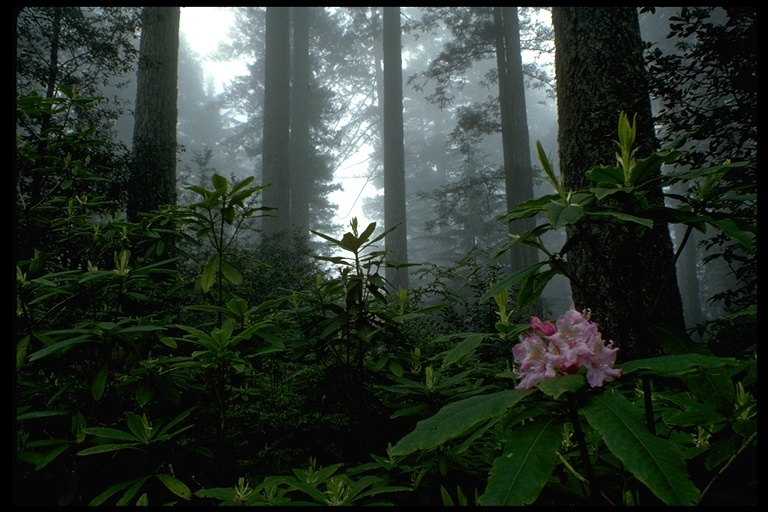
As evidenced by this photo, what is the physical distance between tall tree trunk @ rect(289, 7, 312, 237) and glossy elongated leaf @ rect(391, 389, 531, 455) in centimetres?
1762

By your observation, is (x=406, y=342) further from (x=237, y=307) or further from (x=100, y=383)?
(x=100, y=383)

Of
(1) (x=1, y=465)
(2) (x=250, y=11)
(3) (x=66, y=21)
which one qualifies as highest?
(2) (x=250, y=11)

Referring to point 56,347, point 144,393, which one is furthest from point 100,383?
point 56,347

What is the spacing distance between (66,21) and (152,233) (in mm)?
6644

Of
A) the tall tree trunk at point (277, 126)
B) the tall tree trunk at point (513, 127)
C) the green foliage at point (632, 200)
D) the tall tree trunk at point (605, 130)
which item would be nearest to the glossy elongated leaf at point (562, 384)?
the green foliage at point (632, 200)

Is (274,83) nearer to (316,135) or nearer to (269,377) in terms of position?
(316,135)

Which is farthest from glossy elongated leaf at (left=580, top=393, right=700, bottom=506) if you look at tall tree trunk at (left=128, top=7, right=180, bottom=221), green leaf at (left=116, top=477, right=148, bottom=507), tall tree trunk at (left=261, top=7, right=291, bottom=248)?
tall tree trunk at (left=261, top=7, right=291, bottom=248)

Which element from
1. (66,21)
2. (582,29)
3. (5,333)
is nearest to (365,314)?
(5,333)

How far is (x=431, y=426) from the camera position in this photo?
34.0 inches

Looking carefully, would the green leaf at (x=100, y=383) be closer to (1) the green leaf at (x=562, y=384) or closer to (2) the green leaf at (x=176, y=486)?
(2) the green leaf at (x=176, y=486)

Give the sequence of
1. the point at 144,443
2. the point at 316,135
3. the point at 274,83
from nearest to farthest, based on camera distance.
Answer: the point at 144,443 → the point at 274,83 → the point at 316,135

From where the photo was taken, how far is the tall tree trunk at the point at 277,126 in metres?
13.9

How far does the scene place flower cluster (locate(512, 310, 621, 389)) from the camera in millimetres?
891

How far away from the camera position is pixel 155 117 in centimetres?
693
